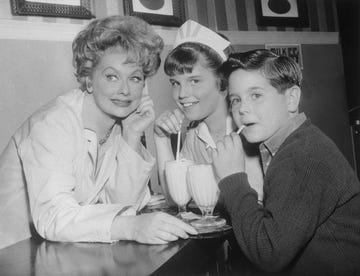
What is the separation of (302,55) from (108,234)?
9.97 feet

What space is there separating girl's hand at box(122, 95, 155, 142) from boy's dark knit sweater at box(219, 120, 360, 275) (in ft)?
1.71

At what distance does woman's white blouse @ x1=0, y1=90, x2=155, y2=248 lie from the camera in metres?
1.00

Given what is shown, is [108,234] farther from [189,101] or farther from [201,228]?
[189,101]

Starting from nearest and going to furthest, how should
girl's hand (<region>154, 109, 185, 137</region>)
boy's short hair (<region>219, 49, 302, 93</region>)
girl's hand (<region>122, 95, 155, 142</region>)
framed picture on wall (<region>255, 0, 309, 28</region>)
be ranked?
boy's short hair (<region>219, 49, 302, 93</region>) → girl's hand (<region>122, 95, 155, 142</region>) → girl's hand (<region>154, 109, 185, 137</region>) → framed picture on wall (<region>255, 0, 309, 28</region>)

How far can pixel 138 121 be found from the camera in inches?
60.3

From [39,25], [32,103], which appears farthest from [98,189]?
[39,25]

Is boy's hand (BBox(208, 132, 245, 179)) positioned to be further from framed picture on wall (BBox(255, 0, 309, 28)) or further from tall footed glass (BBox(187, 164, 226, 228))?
framed picture on wall (BBox(255, 0, 309, 28))

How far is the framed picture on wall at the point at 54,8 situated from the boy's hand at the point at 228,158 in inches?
63.5

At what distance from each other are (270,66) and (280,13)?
237 centimetres

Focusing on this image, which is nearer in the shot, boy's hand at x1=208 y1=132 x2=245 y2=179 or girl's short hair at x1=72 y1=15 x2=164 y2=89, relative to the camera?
boy's hand at x1=208 y1=132 x2=245 y2=179

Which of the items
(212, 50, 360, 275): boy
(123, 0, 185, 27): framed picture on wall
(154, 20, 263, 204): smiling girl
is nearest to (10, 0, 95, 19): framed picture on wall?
(123, 0, 185, 27): framed picture on wall

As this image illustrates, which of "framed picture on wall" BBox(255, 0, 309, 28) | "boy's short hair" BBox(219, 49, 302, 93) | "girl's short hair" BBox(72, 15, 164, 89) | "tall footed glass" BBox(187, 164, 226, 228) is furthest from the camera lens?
"framed picture on wall" BBox(255, 0, 309, 28)

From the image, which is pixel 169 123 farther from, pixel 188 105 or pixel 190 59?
pixel 190 59

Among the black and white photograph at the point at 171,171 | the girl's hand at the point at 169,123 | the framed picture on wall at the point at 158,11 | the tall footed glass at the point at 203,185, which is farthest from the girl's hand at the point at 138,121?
the framed picture on wall at the point at 158,11
